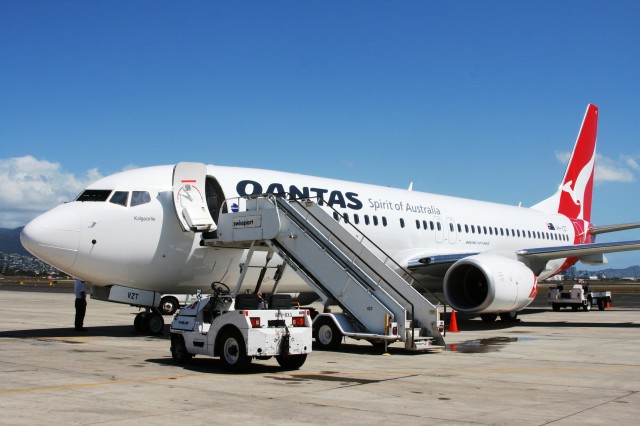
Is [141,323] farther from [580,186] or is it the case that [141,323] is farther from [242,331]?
[580,186]

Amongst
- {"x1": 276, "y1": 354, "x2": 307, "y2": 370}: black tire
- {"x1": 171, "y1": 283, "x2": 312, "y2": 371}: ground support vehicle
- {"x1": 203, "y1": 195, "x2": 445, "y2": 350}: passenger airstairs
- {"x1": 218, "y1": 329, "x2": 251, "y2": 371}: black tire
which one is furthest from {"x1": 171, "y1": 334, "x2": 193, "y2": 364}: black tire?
{"x1": 203, "y1": 195, "x2": 445, "y2": 350}: passenger airstairs

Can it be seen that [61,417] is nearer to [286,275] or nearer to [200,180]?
[200,180]

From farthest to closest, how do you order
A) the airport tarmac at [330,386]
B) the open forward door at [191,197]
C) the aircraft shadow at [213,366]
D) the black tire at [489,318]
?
the black tire at [489,318], the open forward door at [191,197], the aircraft shadow at [213,366], the airport tarmac at [330,386]

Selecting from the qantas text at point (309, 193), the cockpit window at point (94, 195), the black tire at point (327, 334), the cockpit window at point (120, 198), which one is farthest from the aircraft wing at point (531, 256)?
the cockpit window at point (94, 195)

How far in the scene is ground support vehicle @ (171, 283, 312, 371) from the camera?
10273mm

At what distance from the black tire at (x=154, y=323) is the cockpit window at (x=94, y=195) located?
9.53 feet

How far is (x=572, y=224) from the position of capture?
31.7 m

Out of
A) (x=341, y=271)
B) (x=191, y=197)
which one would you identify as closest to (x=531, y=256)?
(x=341, y=271)

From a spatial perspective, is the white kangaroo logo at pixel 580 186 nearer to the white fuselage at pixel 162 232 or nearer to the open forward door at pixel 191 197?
the white fuselage at pixel 162 232

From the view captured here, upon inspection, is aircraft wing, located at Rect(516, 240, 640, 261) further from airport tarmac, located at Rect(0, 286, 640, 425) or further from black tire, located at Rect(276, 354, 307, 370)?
black tire, located at Rect(276, 354, 307, 370)

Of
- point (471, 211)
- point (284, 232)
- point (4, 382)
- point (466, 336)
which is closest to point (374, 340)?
point (284, 232)

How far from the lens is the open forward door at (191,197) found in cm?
1487

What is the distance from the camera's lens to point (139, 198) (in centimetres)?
1491

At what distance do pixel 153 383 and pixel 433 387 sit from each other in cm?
363
